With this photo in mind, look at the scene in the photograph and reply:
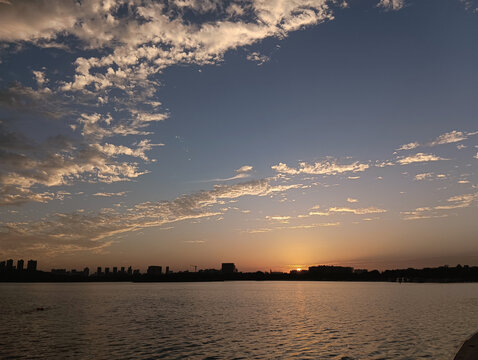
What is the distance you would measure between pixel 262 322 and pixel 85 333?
31.2 meters

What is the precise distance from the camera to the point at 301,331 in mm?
59312

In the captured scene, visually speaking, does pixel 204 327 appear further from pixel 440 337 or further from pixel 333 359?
pixel 440 337

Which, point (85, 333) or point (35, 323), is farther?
point (35, 323)

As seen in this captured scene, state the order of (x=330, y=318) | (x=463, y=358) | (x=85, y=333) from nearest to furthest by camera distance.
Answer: (x=463, y=358)
(x=85, y=333)
(x=330, y=318)

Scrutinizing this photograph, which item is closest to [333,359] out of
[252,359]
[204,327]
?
[252,359]

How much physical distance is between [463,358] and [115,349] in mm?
35729

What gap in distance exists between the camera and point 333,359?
126ft

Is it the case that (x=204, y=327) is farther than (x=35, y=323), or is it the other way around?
(x=35, y=323)

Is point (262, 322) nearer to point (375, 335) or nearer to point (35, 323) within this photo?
point (375, 335)

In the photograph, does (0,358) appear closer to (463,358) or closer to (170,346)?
(170,346)

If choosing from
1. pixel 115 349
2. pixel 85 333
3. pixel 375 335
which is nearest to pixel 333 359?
pixel 375 335

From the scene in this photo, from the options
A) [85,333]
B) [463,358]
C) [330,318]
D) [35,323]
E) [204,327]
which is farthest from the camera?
[330,318]

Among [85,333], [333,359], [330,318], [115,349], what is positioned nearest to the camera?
[333,359]

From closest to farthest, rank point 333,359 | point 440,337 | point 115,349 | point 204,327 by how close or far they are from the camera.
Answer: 1. point 333,359
2. point 115,349
3. point 440,337
4. point 204,327
